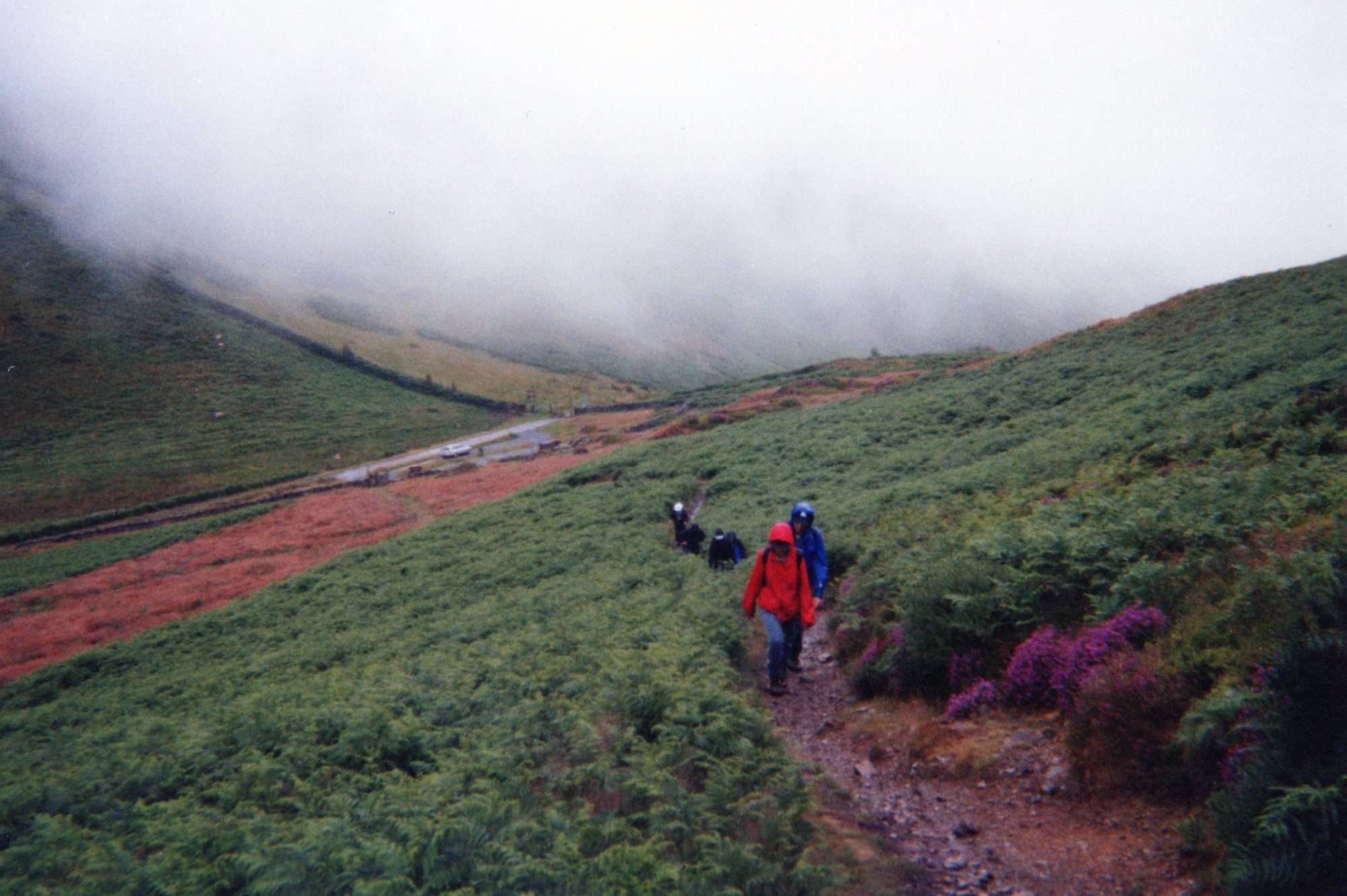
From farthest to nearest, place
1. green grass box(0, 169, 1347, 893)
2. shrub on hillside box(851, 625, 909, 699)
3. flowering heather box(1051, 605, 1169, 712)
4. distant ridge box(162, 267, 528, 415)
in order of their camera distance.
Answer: distant ridge box(162, 267, 528, 415) → shrub on hillside box(851, 625, 909, 699) → flowering heather box(1051, 605, 1169, 712) → green grass box(0, 169, 1347, 893)

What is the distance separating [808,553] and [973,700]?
3.35 meters

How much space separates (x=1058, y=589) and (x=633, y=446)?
3939cm

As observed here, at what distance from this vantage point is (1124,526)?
9031 mm

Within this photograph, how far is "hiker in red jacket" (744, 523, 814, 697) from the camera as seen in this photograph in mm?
9773

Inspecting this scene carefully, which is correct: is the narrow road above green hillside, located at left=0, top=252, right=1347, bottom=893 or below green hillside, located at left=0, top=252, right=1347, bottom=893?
below

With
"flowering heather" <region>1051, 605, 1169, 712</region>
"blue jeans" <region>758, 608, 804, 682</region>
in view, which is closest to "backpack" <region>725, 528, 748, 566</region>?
"blue jeans" <region>758, 608, 804, 682</region>

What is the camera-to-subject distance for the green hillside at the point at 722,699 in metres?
4.99

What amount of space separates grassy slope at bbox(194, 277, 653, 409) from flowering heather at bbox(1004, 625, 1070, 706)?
364ft

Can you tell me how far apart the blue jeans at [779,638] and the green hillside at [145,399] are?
70840mm

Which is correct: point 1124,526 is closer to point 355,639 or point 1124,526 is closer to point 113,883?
point 113,883

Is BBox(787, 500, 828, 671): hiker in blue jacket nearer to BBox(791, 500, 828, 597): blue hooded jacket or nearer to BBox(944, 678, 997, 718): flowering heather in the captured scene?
BBox(791, 500, 828, 597): blue hooded jacket

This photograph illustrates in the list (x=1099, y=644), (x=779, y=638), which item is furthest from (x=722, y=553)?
(x=1099, y=644)

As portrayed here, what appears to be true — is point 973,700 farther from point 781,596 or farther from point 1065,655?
point 781,596

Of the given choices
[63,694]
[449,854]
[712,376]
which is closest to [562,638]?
[449,854]
